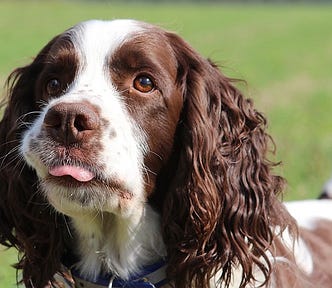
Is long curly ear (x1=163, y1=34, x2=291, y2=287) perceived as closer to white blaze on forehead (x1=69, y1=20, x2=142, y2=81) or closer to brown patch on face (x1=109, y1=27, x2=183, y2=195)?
brown patch on face (x1=109, y1=27, x2=183, y2=195)

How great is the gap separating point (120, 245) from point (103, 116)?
2.53 feet

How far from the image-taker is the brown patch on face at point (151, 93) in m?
3.85

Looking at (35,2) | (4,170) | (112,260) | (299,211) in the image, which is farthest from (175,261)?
(35,2)

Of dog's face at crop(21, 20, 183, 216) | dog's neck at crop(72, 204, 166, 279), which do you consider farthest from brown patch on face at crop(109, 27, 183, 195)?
dog's neck at crop(72, 204, 166, 279)

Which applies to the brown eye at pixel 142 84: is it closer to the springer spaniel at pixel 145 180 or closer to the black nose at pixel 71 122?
the springer spaniel at pixel 145 180

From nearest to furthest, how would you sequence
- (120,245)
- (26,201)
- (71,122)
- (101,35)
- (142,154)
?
(71,122) < (142,154) < (101,35) < (120,245) < (26,201)

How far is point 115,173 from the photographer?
3627 millimetres

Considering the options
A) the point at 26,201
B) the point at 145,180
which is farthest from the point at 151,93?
the point at 26,201

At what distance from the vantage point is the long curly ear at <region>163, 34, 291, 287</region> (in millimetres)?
3990

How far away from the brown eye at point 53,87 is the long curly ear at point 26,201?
133mm

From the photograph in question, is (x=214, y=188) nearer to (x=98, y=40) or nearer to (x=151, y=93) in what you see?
(x=151, y=93)

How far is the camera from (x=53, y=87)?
4.02 meters

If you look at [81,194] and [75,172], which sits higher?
[75,172]

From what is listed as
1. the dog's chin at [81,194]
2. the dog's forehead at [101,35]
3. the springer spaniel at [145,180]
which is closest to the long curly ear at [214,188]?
the springer spaniel at [145,180]
